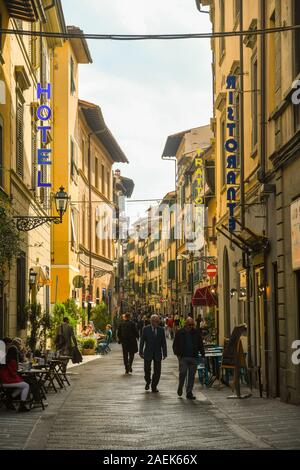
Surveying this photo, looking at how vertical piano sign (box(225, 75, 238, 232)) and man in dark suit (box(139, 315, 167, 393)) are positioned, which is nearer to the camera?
man in dark suit (box(139, 315, 167, 393))

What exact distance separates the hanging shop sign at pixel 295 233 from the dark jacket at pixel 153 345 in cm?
539

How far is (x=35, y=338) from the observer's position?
24.0 metres

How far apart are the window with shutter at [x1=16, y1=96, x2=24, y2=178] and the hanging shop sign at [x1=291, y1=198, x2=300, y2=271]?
9.36 meters

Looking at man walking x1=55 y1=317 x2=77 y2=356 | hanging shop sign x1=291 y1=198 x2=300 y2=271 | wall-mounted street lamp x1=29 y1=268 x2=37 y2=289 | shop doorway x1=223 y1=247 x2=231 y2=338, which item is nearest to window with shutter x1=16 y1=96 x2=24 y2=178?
wall-mounted street lamp x1=29 y1=268 x2=37 y2=289

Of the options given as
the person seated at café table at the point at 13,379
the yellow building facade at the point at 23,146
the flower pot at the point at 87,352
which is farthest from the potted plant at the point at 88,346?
the person seated at café table at the point at 13,379

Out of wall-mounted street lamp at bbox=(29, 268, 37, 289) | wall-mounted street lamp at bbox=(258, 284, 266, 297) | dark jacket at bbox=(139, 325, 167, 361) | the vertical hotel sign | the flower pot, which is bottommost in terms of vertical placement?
the flower pot

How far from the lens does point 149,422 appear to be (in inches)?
552

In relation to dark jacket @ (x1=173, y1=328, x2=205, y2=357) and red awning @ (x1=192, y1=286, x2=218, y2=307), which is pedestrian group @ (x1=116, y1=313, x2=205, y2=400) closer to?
dark jacket @ (x1=173, y1=328, x2=205, y2=357)

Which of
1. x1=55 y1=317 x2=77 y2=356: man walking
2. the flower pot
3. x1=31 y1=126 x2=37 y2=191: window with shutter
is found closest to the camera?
x1=55 y1=317 x2=77 y2=356: man walking

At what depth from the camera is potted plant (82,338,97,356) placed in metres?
36.2

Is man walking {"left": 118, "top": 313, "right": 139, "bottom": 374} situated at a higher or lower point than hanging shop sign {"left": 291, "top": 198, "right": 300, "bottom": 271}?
lower

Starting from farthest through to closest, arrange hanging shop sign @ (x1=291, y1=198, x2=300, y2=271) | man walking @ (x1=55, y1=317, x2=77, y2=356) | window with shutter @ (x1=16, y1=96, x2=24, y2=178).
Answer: man walking @ (x1=55, y1=317, x2=77, y2=356)
window with shutter @ (x1=16, y1=96, x2=24, y2=178)
hanging shop sign @ (x1=291, y1=198, x2=300, y2=271)

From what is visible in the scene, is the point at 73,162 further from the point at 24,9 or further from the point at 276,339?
the point at 276,339
